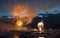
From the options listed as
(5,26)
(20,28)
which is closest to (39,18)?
(20,28)

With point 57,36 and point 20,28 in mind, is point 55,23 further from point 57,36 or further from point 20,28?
point 20,28

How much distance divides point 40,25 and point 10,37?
5.30 feet

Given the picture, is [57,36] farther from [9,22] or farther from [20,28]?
[9,22]

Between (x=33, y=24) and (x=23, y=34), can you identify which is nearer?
(x=23, y=34)

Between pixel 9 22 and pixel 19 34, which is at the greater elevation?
pixel 9 22

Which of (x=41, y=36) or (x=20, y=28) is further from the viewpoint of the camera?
(x=20, y=28)

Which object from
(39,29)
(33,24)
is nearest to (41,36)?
(39,29)

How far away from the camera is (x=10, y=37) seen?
367 inches

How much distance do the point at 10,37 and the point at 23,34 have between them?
67 centimetres

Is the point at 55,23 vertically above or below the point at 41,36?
above

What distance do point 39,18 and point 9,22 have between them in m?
1.56

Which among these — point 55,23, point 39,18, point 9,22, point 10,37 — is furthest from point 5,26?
point 55,23

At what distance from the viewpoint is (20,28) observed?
10.0 m

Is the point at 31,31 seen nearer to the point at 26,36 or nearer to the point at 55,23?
the point at 26,36
